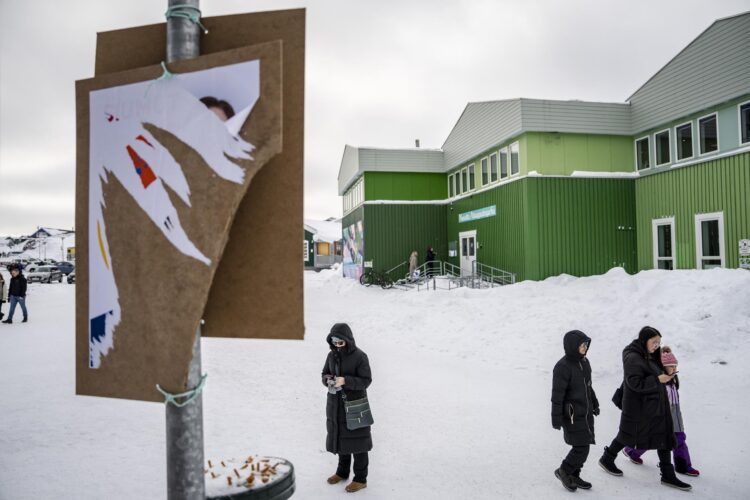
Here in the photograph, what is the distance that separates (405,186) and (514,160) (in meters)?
7.59

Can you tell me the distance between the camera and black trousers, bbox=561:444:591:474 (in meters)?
4.54

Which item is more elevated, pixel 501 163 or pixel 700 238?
pixel 501 163

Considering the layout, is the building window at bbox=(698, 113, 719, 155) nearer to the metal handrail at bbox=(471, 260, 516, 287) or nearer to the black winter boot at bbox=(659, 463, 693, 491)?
the metal handrail at bbox=(471, 260, 516, 287)

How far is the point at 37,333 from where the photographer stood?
13.0m

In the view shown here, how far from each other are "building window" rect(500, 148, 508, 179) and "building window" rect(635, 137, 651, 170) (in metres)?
4.65

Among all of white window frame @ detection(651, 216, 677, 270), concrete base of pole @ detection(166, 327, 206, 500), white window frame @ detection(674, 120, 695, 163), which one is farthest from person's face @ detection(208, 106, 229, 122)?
white window frame @ detection(651, 216, 677, 270)

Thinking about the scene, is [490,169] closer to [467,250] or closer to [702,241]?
[467,250]

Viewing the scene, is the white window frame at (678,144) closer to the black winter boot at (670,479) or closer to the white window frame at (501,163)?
the white window frame at (501,163)

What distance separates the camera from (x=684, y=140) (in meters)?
16.3

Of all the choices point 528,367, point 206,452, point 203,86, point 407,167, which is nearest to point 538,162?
point 407,167

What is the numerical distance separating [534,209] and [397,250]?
8.80 meters

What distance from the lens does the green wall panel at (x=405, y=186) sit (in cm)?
2548

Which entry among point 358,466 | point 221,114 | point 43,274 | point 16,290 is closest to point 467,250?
point 16,290

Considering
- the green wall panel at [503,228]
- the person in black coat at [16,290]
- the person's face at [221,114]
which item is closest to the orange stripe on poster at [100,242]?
the person's face at [221,114]
